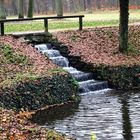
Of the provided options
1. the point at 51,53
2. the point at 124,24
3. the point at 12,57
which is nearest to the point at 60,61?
the point at 51,53

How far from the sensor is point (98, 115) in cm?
1797

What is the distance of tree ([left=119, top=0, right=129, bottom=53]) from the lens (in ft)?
90.8

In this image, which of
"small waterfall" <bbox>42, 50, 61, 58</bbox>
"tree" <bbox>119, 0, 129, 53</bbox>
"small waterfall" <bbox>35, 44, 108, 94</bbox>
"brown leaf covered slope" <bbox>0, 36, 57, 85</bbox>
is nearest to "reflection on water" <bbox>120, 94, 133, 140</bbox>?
"small waterfall" <bbox>35, 44, 108, 94</bbox>

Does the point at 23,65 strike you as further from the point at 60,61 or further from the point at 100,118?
the point at 100,118

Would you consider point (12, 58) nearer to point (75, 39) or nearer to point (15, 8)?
point (75, 39)

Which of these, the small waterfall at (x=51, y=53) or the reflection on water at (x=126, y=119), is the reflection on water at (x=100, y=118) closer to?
the reflection on water at (x=126, y=119)

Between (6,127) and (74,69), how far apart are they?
13558mm

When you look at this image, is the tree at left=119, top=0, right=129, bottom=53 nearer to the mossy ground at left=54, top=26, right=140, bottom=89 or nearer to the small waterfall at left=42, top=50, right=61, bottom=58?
the mossy ground at left=54, top=26, right=140, bottom=89

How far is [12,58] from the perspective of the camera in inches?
974

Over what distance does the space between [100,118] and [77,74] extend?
7.93m

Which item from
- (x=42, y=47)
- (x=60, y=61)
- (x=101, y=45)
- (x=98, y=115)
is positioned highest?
(x=42, y=47)

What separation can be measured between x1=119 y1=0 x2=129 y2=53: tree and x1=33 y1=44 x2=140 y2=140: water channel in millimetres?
4269

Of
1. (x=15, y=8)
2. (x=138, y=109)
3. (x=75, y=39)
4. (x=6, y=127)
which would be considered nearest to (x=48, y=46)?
(x=75, y=39)

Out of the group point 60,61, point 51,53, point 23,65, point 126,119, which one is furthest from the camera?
point 51,53
